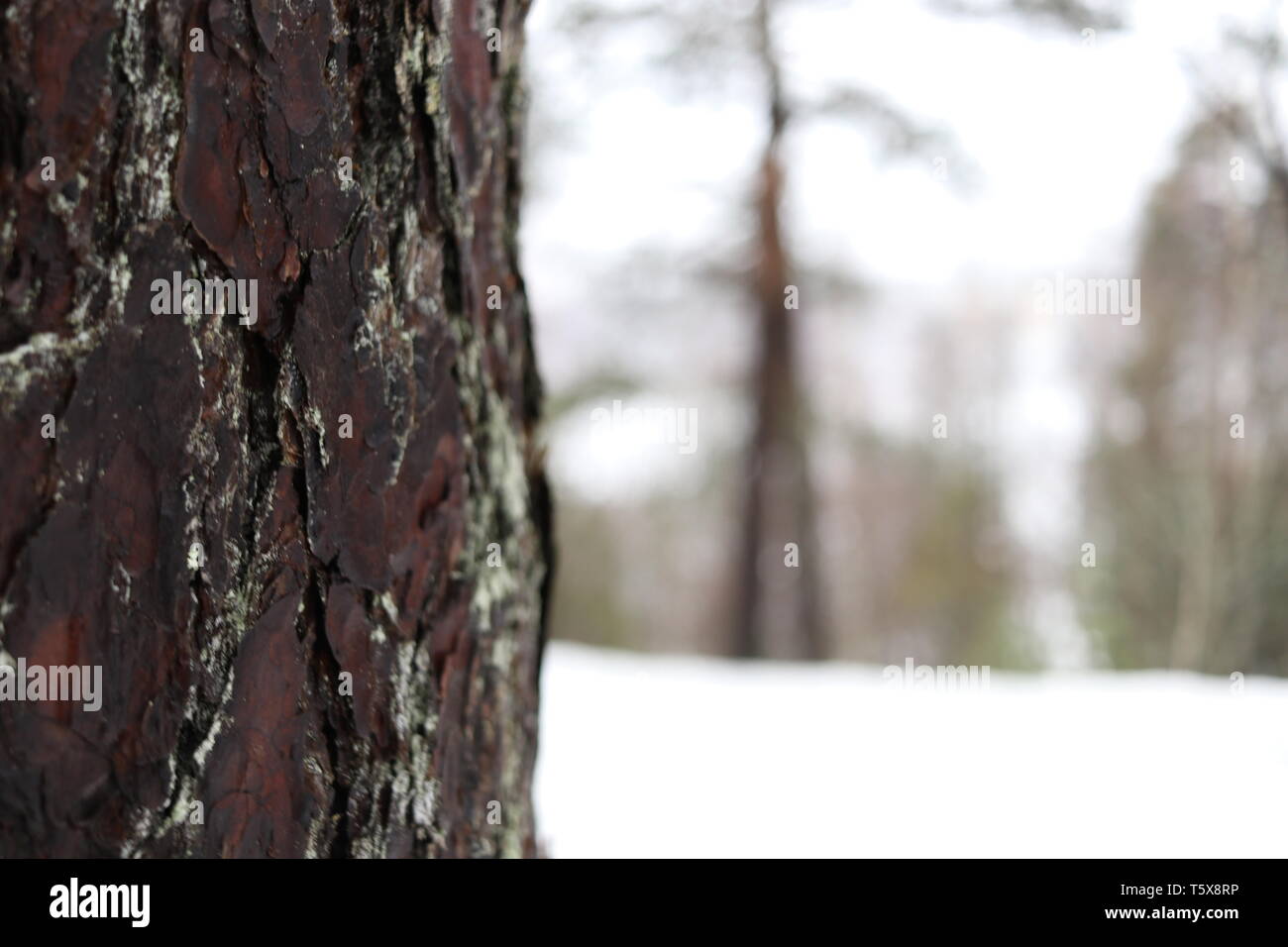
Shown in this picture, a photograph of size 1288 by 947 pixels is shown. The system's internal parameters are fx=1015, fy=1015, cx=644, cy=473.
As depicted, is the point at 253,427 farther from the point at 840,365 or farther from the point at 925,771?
the point at 840,365

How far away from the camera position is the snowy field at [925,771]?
1.73 meters

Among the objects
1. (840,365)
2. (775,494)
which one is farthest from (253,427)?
(840,365)

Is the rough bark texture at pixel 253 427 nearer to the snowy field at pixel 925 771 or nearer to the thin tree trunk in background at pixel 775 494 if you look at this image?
the snowy field at pixel 925 771

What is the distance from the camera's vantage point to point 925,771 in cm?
215

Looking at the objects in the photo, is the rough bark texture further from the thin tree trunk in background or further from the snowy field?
the thin tree trunk in background

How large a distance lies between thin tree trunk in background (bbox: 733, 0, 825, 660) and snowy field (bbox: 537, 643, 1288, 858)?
3753 millimetres

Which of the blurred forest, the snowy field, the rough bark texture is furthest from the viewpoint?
the blurred forest

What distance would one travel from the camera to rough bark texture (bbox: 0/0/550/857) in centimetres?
82

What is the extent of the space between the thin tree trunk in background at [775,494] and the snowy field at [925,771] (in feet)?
12.3

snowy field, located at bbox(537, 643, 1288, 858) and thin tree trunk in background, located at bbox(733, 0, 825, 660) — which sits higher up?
thin tree trunk in background, located at bbox(733, 0, 825, 660)

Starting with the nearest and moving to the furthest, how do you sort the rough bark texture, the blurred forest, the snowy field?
the rough bark texture → the snowy field → the blurred forest

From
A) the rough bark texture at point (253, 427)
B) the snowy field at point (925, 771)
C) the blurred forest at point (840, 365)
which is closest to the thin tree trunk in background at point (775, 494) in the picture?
the blurred forest at point (840, 365)

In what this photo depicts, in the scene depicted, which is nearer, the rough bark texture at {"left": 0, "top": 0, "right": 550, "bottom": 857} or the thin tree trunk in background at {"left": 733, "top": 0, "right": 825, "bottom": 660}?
the rough bark texture at {"left": 0, "top": 0, "right": 550, "bottom": 857}

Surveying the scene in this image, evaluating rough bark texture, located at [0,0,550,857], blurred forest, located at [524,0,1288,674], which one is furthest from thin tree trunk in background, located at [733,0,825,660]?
rough bark texture, located at [0,0,550,857]
